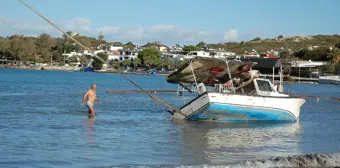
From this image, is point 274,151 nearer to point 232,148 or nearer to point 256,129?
point 232,148

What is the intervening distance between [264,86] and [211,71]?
8.69ft

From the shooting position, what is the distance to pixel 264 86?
28766 mm

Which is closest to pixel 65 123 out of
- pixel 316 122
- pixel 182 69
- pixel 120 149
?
pixel 182 69

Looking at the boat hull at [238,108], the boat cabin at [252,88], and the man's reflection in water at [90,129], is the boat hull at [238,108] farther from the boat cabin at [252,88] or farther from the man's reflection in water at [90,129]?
the man's reflection in water at [90,129]

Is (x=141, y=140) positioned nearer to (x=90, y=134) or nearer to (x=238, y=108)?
(x=90, y=134)

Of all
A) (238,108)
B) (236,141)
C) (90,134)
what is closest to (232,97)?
(238,108)

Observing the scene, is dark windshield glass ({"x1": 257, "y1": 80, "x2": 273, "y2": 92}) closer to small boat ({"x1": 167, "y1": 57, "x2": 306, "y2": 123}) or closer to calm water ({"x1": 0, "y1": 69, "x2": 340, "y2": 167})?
small boat ({"x1": 167, "y1": 57, "x2": 306, "y2": 123})

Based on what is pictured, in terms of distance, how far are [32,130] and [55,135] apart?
6.42ft

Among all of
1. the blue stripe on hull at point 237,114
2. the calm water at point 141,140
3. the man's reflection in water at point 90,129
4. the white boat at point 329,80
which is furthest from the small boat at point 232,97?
the white boat at point 329,80

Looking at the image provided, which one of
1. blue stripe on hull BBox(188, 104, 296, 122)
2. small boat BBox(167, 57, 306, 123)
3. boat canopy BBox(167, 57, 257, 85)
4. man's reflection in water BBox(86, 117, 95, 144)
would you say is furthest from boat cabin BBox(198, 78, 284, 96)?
man's reflection in water BBox(86, 117, 95, 144)

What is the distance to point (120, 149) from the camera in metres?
19.2

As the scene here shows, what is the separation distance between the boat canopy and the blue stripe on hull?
5.67 ft

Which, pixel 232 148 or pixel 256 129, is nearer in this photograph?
pixel 232 148

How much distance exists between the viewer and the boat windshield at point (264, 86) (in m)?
28.7
